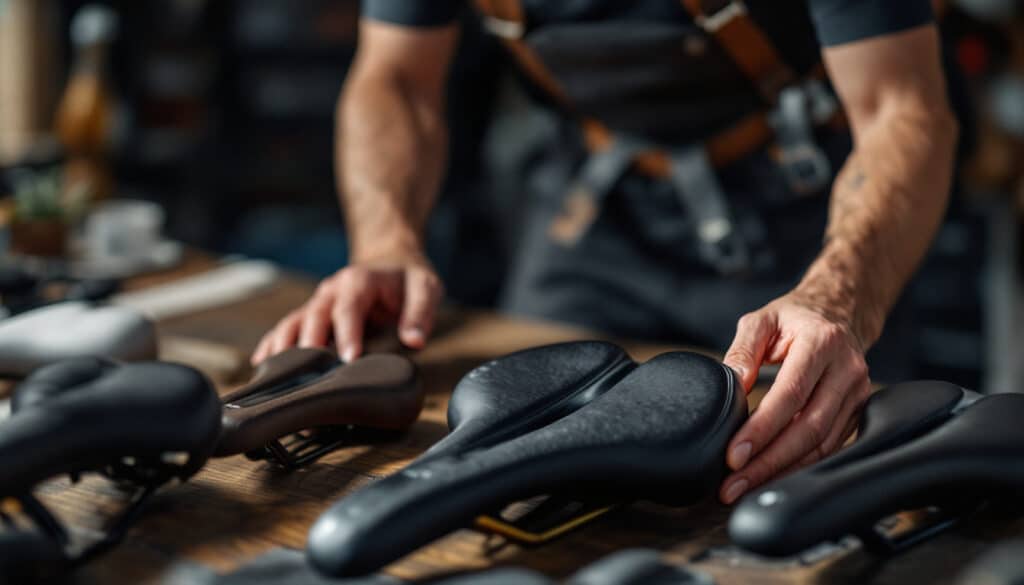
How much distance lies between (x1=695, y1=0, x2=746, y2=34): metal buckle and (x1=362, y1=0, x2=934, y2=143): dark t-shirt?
0.02 metres

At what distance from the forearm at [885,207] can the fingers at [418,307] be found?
0.36 meters

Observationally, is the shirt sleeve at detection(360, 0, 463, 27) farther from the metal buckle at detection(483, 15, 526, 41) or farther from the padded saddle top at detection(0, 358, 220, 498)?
the padded saddle top at detection(0, 358, 220, 498)

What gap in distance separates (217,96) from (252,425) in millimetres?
2548

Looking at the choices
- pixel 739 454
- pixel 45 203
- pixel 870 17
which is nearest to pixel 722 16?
pixel 870 17

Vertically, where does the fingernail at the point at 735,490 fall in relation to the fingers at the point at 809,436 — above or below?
below

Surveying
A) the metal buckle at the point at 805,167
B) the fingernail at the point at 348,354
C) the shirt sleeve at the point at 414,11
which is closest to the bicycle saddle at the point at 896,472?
the fingernail at the point at 348,354

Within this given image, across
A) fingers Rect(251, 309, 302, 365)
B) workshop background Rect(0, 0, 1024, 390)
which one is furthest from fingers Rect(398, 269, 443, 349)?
workshop background Rect(0, 0, 1024, 390)

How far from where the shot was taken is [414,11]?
1.47 meters

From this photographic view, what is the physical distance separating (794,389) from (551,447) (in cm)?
20

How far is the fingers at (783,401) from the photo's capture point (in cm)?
68

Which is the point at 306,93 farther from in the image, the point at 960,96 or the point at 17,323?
the point at 17,323

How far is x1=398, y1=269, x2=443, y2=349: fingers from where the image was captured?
104cm

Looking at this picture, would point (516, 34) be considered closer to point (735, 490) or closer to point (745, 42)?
point (745, 42)

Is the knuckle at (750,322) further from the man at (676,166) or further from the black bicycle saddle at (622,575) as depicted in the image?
the black bicycle saddle at (622,575)
